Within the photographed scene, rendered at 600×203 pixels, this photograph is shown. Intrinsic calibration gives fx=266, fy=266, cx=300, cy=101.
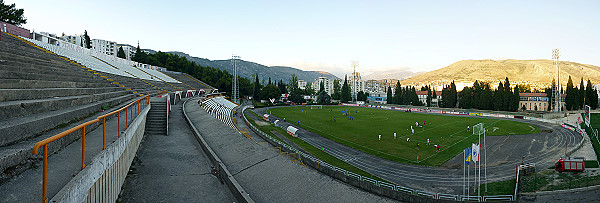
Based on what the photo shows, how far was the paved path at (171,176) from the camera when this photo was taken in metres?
8.55

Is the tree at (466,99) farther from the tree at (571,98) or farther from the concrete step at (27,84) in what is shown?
the concrete step at (27,84)

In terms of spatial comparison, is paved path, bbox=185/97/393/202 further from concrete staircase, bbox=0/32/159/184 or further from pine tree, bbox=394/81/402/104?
pine tree, bbox=394/81/402/104

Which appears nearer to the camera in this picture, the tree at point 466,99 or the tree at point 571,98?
the tree at point 571,98

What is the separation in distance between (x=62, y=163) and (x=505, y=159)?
106 ft

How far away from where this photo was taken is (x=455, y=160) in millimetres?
25688

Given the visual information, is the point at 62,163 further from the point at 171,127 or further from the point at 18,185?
the point at 171,127

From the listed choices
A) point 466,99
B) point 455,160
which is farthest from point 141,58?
point 466,99

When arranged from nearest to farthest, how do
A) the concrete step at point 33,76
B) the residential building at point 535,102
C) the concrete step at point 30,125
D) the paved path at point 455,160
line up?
the concrete step at point 30,125 < the concrete step at point 33,76 < the paved path at point 455,160 < the residential building at point 535,102

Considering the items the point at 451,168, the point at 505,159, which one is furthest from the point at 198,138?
the point at 505,159

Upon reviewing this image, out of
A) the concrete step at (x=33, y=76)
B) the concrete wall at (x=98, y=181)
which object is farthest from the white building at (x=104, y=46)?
the concrete wall at (x=98, y=181)

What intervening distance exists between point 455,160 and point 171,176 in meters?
25.4

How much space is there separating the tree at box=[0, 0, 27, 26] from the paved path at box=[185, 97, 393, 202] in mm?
53736

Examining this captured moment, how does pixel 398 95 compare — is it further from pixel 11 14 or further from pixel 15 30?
pixel 11 14

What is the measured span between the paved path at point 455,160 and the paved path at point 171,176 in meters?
14.5
